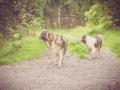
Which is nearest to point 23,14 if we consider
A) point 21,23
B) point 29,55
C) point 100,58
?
point 21,23

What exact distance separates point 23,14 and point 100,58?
4666 mm

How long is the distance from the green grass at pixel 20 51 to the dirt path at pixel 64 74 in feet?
1.98

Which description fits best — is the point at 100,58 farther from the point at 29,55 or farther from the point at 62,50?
the point at 29,55

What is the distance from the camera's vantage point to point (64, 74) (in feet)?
33.9

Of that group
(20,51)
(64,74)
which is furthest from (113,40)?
(64,74)

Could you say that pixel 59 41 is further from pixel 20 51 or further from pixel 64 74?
pixel 20 51

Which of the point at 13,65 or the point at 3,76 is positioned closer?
the point at 3,76

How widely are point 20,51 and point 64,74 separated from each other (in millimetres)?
5228

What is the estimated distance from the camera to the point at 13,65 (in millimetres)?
12188

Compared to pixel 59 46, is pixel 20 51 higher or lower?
lower

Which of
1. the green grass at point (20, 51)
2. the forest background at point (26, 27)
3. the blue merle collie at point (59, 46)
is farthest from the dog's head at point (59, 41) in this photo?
the green grass at point (20, 51)

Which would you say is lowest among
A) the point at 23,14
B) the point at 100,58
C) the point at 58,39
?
the point at 100,58

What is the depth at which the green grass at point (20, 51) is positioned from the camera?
13.1 meters

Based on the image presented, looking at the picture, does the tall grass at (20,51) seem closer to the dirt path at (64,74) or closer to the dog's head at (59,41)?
the dirt path at (64,74)
